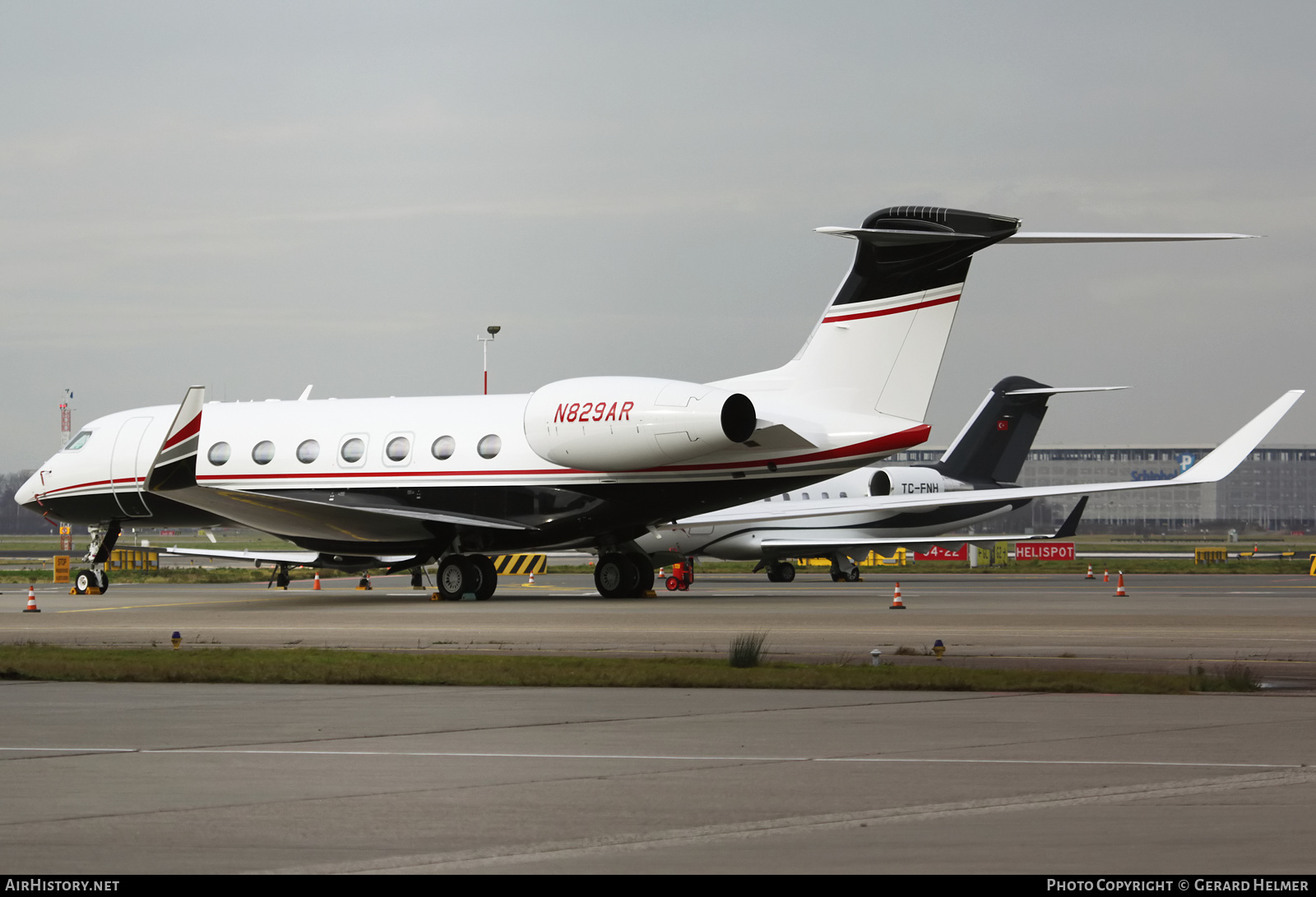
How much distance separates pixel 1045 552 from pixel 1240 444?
3808 centimetres

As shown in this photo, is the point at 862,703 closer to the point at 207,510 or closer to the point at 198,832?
the point at 198,832

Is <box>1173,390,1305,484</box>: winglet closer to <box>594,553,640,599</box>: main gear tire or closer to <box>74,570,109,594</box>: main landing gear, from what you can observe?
<box>594,553,640,599</box>: main gear tire

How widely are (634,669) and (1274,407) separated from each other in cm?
1758

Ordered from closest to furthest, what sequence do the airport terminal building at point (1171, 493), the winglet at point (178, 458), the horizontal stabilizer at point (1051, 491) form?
the winglet at point (178, 458), the horizontal stabilizer at point (1051, 491), the airport terminal building at point (1171, 493)

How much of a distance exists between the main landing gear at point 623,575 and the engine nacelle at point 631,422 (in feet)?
11.6

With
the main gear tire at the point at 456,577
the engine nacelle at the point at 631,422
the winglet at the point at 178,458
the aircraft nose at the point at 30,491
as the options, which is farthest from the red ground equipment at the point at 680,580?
the aircraft nose at the point at 30,491

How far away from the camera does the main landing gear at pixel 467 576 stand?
29.1 m

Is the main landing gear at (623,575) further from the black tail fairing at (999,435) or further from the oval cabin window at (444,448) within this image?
the black tail fairing at (999,435)

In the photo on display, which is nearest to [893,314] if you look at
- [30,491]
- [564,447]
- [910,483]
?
[564,447]

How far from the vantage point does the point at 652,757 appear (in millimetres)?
8797

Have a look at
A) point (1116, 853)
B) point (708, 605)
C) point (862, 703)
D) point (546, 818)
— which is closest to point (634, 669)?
point (862, 703)

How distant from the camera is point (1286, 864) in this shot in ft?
18.7

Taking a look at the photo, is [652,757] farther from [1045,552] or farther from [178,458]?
[1045,552]

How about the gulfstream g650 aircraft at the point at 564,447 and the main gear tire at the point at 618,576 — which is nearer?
the gulfstream g650 aircraft at the point at 564,447
